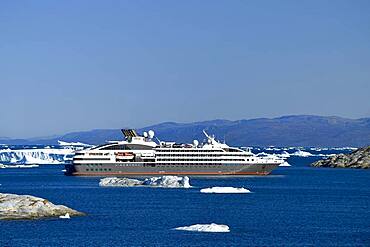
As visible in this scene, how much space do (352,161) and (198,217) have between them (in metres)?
95.0

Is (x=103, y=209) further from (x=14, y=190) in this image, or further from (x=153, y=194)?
(x=14, y=190)

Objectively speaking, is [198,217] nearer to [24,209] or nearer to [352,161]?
[24,209]

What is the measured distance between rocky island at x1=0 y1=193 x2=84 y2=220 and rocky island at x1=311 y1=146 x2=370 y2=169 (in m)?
95.8

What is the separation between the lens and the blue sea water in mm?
43656

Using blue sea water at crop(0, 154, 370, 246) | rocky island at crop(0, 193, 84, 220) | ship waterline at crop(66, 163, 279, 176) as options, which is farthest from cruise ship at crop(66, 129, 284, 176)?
rocky island at crop(0, 193, 84, 220)

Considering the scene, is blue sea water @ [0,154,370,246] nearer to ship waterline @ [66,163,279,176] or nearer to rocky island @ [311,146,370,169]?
ship waterline @ [66,163,279,176]

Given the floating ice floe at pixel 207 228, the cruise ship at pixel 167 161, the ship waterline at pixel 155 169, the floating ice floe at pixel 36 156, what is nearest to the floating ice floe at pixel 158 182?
the ship waterline at pixel 155 169

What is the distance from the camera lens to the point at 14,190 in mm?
81688

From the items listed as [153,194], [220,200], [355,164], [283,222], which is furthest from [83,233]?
[355,164]

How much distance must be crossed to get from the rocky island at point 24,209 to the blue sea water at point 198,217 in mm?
1108

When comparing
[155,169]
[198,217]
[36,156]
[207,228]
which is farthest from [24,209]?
[36,156]

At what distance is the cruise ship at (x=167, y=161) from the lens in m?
105

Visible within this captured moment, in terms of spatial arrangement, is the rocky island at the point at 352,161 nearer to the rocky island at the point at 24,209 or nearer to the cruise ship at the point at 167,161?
the cruise ship at the point at 167,161

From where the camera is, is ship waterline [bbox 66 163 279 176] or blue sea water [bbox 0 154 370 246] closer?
blue sea water [bbox 0 154 370 246]
